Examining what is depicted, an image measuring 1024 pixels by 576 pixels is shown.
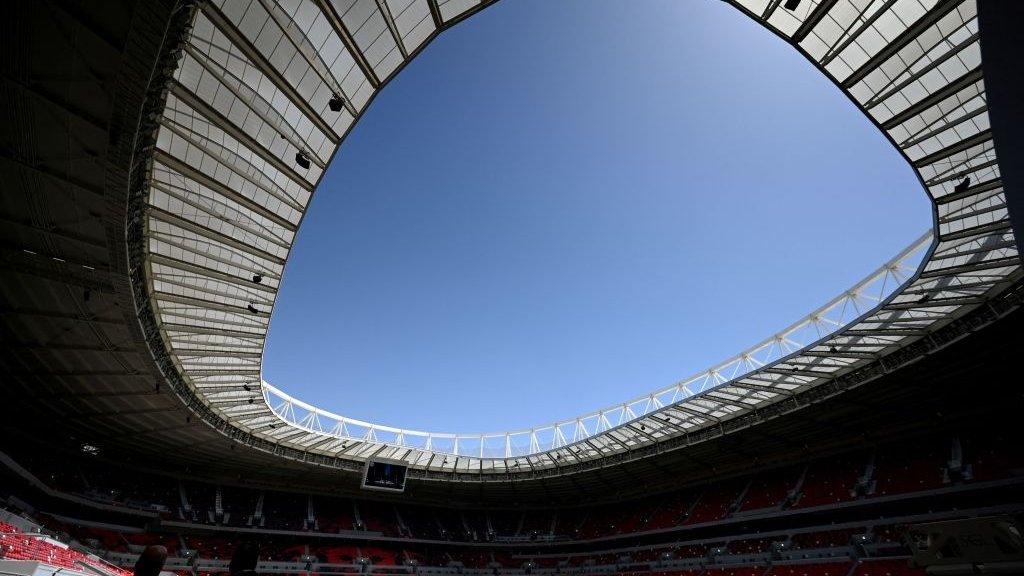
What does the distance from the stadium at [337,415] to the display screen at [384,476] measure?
0.29 m

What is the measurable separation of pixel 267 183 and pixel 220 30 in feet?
20.8

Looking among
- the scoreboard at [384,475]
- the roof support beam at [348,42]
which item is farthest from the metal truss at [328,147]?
the scoreboard at [384,475]

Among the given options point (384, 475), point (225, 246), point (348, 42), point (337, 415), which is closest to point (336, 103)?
point (348, 42)

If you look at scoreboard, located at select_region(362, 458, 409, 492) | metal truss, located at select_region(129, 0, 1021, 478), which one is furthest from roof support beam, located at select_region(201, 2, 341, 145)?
scoreboard, located at select_region(362, 458, 409, 492)

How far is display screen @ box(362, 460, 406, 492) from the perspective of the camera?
36.4 metres

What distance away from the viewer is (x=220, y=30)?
41.4 feet

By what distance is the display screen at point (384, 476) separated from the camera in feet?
119

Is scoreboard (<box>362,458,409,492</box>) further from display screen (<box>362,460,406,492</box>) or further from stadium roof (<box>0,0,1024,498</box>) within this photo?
stadium roof (<box>0,0,1024,498</box>)

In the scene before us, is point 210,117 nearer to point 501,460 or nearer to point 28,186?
point 28,186


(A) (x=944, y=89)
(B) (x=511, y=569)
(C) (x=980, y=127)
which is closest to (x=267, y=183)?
(A) (x=944, y=89)

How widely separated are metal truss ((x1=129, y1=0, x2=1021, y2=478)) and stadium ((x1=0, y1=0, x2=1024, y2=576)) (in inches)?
4.0

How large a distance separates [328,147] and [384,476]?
28.1 m

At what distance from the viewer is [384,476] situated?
37.2 metres

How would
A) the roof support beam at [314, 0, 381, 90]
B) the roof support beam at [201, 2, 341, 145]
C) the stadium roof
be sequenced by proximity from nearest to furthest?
the stadium roof → the roof support beam at [201, 2, 341, 145] → the roof support beam at [314, 0, 381, 90]
